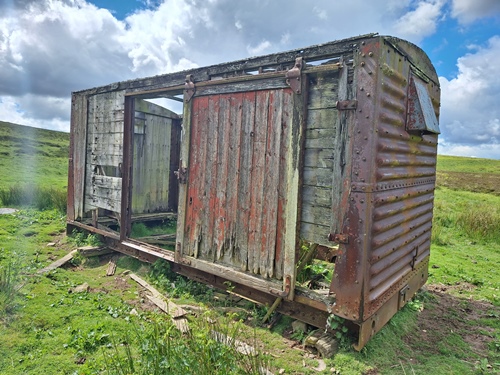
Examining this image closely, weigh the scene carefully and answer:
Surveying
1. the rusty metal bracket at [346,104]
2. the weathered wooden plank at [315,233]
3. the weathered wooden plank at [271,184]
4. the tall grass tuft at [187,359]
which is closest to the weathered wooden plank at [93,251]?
the weathered wooden plank at [271,184]

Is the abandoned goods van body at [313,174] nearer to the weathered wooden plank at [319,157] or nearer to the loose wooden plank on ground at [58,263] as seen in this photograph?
the weathered wooden plank at [319,157]

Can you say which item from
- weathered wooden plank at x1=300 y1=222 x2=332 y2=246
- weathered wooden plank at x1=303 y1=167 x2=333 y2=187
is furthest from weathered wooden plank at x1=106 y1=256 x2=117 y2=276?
weathered wooden plank at x1=303 y1=167 x2=333 y2=187

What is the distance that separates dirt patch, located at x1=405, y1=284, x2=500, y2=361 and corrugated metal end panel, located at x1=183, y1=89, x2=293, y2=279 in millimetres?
2179

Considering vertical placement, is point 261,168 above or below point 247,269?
above

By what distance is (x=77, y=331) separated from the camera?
4.27 meters

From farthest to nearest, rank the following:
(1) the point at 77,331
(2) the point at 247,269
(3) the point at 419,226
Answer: (3) the point at 419,226 < (2) the point at 247,269 < (1) the point at 77,331

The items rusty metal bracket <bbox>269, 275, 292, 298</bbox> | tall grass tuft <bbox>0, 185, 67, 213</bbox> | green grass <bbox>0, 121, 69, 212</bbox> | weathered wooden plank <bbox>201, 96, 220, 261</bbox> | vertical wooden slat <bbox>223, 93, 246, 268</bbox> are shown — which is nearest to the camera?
rusty metal bracket <bbox>269, 275, 292, 298</bbox>

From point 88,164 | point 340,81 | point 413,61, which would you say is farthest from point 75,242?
point 413,61

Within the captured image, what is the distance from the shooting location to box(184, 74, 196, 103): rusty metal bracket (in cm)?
554

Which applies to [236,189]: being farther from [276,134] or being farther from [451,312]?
[451,312]

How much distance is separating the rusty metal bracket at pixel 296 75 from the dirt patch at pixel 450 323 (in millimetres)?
3579

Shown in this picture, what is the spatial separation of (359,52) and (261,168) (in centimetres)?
184

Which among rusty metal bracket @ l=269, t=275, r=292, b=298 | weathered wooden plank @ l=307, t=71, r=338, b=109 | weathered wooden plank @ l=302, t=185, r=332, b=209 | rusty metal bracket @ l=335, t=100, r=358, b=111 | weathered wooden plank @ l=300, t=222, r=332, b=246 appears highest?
weathered wooden plank @ l=307, t=71, r=338, b=109

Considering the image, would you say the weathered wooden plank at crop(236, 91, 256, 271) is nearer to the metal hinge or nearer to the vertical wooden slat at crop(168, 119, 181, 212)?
the metal hinge
